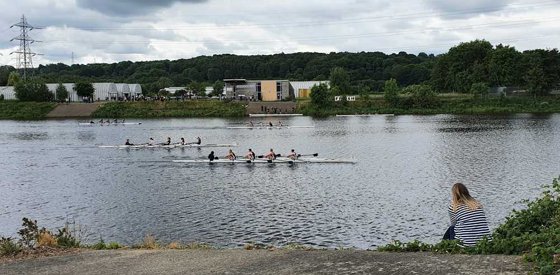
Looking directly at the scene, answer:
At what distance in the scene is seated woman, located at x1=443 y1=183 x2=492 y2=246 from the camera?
432 inches

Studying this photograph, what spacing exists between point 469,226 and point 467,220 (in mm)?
131

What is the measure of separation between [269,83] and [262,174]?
9555cm

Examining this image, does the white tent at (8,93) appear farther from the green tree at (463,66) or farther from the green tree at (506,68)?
the green tree at (506,68)

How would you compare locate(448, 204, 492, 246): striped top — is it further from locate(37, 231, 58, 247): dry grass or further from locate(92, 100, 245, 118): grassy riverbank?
locate(92, 100, 245, 118): grassy riverbank

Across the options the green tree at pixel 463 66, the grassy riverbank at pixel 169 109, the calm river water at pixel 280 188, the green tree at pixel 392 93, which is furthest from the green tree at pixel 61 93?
the green tree at pixel 463 66

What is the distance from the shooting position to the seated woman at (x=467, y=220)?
36.0 feet

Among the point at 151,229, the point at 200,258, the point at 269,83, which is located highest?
the point at 269,83

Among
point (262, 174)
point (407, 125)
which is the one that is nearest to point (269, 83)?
point (407, 125)

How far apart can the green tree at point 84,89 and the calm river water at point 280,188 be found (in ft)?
239

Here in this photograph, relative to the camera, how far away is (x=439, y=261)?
9.63 metres

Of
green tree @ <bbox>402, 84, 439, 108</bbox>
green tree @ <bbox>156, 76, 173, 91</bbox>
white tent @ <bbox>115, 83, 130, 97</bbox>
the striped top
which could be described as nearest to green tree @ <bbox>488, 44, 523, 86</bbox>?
green tree @ <bbox>402, 84, 439, 108</bbox>

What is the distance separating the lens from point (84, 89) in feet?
428

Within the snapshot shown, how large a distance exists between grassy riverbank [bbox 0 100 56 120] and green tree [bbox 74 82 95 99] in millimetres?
11293

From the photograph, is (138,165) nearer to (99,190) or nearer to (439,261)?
(99,190)
